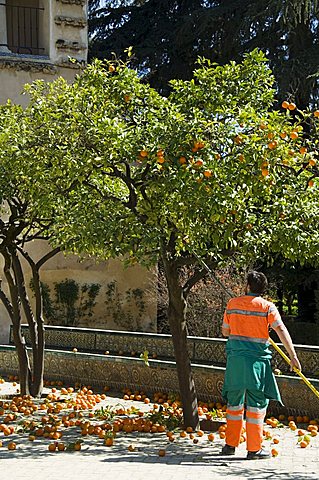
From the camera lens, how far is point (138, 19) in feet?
81.5

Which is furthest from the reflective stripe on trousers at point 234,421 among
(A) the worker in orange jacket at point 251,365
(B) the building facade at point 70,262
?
(B) the building facade at point 70,262

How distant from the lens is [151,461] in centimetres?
789

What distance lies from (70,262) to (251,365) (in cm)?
1368

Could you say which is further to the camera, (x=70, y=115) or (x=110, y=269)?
(x=110, y=269)

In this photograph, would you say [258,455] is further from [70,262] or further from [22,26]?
[22,26]

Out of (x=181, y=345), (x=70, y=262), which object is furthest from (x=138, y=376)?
(x=70, y=262)

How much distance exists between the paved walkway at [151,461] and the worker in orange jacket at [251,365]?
1.02 ft

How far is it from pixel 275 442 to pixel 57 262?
13098 millimetres

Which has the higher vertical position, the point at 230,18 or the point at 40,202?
the point at 230,18

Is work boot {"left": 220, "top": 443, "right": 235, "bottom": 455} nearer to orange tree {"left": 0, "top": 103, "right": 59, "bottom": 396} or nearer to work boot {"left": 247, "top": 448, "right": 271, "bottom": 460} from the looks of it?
work boot {"left": 247, "top": 448, "right": 271, "bottom": 460}

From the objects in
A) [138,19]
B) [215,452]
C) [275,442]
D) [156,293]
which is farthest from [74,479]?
[138,19]

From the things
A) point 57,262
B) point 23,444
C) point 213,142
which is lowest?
point 23,444

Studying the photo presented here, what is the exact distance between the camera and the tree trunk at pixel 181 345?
928cm

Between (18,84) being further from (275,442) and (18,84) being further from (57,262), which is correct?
(275,442)
